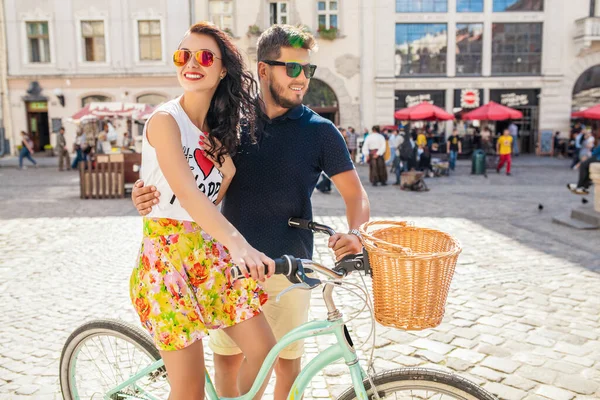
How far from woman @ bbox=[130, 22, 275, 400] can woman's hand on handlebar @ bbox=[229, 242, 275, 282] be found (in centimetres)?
11

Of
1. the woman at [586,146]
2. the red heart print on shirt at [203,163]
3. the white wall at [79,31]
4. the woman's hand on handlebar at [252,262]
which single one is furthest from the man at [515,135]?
the woman's hand on handlebar at [252,262]

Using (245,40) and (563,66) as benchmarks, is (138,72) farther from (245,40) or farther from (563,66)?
(563,66)

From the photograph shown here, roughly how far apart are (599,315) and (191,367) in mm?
3954

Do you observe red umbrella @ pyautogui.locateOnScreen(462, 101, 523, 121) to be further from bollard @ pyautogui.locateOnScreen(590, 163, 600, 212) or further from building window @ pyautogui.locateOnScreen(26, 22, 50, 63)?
building window @ pyautogui.locateOnScreen(26, 22, 50, 63)

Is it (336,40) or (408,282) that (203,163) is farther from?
(336,40)

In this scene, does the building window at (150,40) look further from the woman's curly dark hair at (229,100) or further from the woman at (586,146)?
the woman's curly dark hair at (229,100)

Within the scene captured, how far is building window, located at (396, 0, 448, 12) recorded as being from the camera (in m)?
24.8

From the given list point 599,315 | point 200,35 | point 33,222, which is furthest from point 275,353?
point 33,222

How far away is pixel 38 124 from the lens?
26.0m

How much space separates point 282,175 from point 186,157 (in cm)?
48

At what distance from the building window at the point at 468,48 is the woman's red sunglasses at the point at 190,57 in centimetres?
2498

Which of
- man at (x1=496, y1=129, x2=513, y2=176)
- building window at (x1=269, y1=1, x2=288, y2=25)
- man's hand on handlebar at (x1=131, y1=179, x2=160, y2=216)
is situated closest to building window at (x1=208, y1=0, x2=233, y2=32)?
building window at (x1=269, y1=1, x2=288, y2=25)

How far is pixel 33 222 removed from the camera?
371 inches

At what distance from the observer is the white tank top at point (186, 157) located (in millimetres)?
1999
